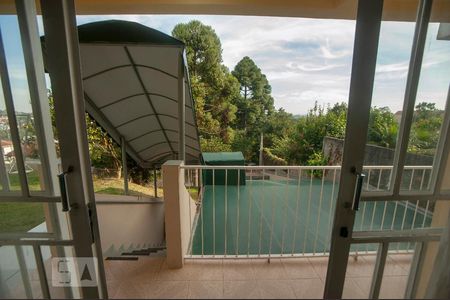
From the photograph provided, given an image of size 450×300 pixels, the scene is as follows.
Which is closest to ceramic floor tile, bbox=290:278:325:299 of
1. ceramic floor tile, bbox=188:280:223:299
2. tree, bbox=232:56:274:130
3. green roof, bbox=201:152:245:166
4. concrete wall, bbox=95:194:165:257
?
ceramic floor tile, bbox=188:280:223:299

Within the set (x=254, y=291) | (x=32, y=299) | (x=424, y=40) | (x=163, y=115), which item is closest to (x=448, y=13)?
(x=424, y=40)

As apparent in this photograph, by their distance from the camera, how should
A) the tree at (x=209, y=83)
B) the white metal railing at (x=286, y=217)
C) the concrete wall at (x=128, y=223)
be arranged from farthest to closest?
the tree at (x=209, y=83) < the concrete wall at (x=128, y=223) < the white metal railing at (x=286, y=217)

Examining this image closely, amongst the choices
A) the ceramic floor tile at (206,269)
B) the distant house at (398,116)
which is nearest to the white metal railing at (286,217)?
the ceramic floor tile at (206,269)

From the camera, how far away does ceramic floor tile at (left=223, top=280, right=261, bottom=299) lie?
5.67 ft

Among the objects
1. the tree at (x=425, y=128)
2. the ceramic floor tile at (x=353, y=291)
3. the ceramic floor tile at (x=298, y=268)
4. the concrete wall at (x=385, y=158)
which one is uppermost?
the tree at (x=425, y=128)

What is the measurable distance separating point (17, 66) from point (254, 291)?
2029 mm

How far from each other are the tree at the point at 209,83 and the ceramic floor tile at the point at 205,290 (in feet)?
30.4

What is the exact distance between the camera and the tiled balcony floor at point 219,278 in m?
1.75

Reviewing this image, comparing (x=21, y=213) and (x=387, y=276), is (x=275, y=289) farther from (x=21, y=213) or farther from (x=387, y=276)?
(x=21, y=213)

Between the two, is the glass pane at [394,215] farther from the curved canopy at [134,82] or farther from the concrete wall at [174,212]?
the curved canopy at [134,82]

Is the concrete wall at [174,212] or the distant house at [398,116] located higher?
the distant house at [398,116]

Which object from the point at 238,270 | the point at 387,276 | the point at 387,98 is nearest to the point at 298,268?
the point at 238,270

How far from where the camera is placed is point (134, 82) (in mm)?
3160

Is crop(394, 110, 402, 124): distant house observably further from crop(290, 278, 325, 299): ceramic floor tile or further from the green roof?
the green roof
